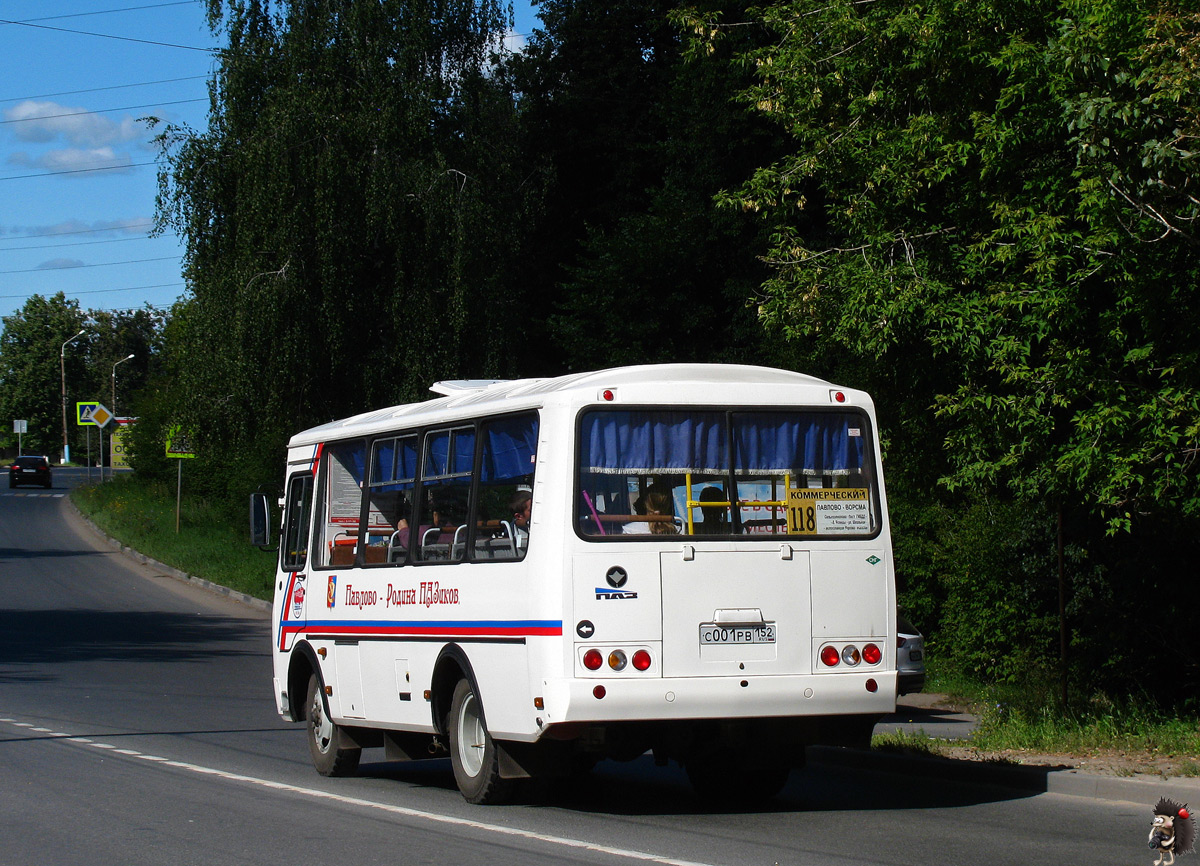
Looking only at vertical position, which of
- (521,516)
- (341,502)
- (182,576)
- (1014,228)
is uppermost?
(1014,228)

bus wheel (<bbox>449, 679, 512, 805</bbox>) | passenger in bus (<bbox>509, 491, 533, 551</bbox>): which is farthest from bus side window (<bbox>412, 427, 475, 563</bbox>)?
bus wheel (<bbox>449, 679, 512, 805</bbox>)

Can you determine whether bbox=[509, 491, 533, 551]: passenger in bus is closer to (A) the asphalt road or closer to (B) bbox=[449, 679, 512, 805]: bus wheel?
(B) bbox=[449, 679, 512, 805]: bus wheel

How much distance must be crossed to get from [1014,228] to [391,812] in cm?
681

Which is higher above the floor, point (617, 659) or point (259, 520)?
point (259, 520)

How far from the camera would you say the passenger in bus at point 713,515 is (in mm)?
9117

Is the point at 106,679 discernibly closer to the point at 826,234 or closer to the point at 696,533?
A: the point at 696,533

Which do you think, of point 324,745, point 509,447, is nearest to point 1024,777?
point 509,447

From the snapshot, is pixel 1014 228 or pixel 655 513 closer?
pixel 655 513

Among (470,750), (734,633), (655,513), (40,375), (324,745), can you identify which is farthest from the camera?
(40,375)

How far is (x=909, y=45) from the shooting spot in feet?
42.6

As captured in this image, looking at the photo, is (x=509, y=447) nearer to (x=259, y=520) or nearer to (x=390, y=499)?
(x=390, y=499)

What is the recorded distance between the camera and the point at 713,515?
9.17 m

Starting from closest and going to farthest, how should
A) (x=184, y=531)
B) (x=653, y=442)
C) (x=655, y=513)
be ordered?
(x=655, y=513) < (x=653, y=442) < (x=184, y=531)

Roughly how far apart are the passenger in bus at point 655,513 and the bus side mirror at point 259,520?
536 centimetres
